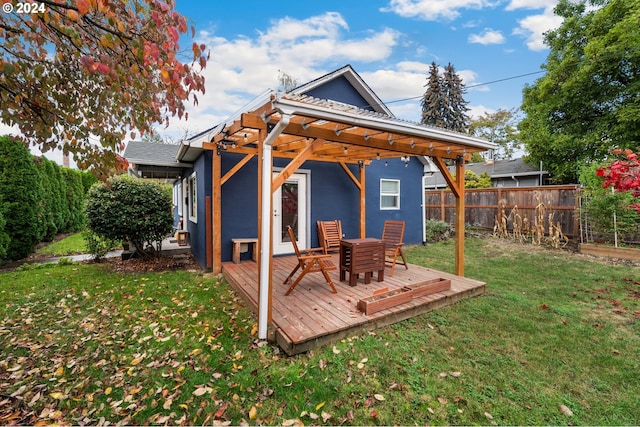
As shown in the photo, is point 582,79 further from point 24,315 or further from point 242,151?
point 24,315

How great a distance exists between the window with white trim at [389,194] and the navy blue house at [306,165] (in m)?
0.03

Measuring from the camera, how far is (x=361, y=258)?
15.4 feet

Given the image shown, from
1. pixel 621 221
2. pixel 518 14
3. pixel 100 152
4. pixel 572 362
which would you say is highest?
pixel 518 14

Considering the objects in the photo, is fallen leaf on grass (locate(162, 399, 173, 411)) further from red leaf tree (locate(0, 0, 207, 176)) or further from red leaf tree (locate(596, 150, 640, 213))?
red leaf tree (locate(596, 150, 640, 213))

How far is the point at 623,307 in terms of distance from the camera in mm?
4391

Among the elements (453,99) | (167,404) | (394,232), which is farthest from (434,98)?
(167,404)

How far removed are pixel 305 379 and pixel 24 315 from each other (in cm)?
414

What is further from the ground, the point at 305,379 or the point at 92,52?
the point at 92,52

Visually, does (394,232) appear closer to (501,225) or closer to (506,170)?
(501,225)

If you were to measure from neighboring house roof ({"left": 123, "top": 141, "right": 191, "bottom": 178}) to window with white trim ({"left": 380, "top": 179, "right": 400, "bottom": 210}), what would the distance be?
5.68m

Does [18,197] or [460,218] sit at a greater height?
[18,197]

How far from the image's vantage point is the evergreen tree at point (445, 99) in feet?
84.1

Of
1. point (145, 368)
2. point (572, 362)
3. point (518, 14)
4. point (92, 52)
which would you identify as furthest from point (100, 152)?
point (518, 14)

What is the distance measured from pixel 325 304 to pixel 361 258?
3.50 ft
